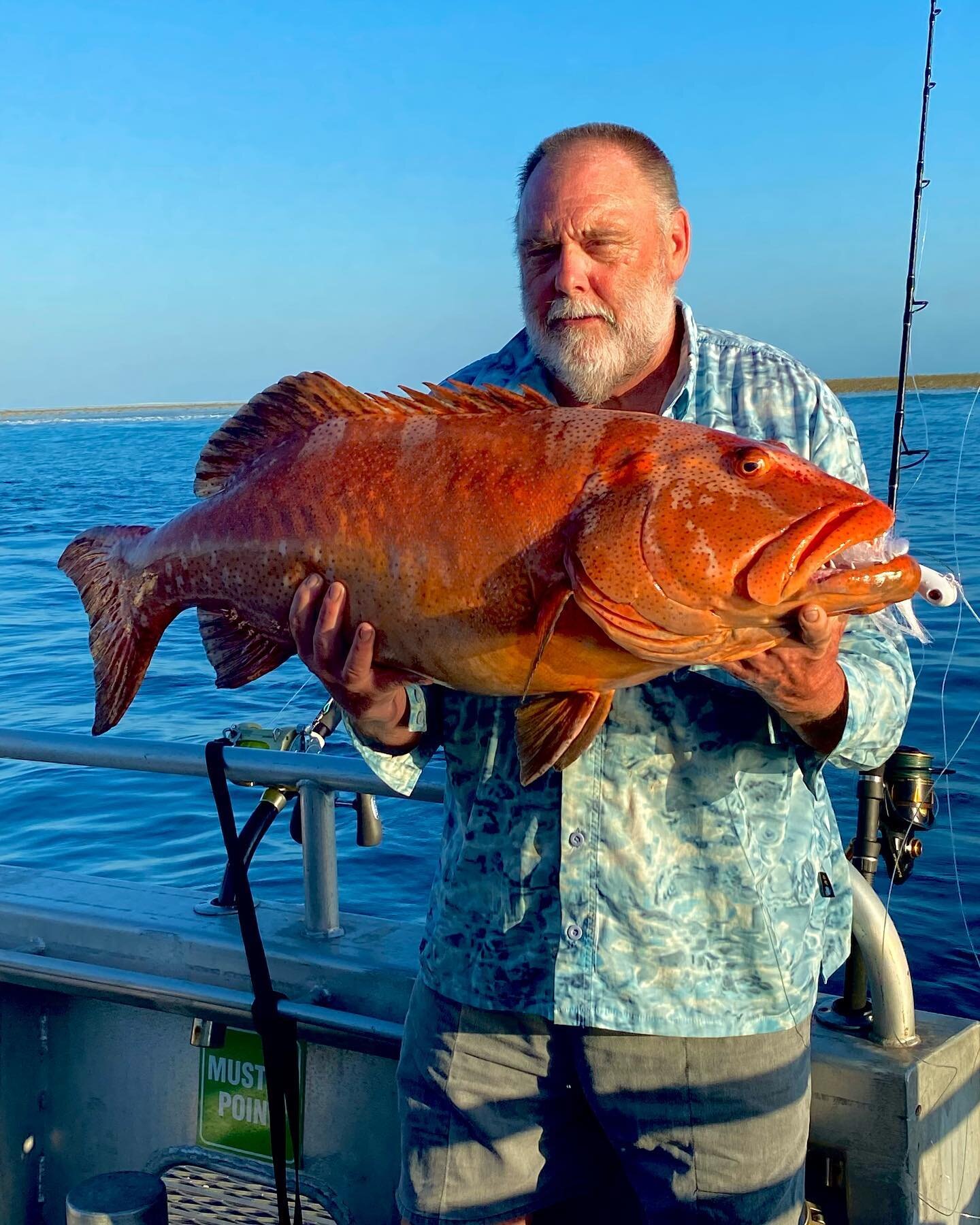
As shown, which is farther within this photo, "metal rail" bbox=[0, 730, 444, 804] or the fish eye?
"metal rail" bbox=[0, 730, 444, 804]

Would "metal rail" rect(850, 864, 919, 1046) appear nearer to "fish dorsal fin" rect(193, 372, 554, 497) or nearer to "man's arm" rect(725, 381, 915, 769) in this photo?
"man's arm" rect(725, 381, 915, 769)

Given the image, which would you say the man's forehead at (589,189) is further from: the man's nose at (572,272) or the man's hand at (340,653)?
the man's hand at (340,653)

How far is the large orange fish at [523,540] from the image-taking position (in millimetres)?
1845

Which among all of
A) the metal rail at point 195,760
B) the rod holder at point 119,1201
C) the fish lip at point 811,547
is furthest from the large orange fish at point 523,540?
the rod holder at point 119,1201

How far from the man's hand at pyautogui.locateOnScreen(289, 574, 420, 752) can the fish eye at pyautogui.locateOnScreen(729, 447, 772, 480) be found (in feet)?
2.41

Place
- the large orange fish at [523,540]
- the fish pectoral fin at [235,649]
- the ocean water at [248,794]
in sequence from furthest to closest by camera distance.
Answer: the ocean water at [248,794] → the fish pectoral fin at [235,649] → the large orange fish at [523,540]

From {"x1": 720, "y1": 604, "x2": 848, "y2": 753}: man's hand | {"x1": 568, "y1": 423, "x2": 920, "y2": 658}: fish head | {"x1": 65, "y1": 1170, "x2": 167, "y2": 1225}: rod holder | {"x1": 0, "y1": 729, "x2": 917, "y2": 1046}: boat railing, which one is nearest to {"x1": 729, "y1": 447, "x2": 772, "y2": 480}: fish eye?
{"x1": 568, "y1": 423, "x2": 920, "y2": 658}: fish head

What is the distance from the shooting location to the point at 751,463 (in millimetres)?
1919

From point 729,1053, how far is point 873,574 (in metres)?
1.03

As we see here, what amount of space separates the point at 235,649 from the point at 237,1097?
156 cm

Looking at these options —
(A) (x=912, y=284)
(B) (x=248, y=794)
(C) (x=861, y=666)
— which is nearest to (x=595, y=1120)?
(C) (x=861, y=666)

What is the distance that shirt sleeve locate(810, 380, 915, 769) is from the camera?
6.98 feet

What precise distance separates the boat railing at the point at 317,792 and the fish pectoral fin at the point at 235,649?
45cm

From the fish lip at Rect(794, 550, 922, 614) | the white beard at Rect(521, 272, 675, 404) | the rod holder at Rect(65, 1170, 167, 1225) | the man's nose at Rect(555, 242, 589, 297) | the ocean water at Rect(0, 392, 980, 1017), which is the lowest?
the ocean water at Rect(0, 392, 980, 1017)
